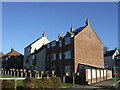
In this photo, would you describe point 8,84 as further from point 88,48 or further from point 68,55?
point 88,48

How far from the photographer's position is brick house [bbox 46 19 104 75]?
34438 millimetres

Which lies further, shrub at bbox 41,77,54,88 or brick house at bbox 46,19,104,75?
brick house at bbox 46,19,104,75

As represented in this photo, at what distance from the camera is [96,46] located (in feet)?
Answer: 131

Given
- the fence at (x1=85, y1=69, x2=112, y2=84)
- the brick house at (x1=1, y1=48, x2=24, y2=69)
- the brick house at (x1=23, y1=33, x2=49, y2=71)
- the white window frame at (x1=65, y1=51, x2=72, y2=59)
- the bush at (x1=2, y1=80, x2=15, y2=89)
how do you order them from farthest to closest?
the brick house at (x1=1, y1=48, x2=24, y2=69) < the brick house at (x1=23, y1=33, x2=49, y2=71) < the white window frame at (x1=65, y1=51, x2=72, y2=59) < the fence at (x1=85, y1=69, x2=112, y2=84) < the bush at (x1=2, y1=80, x2=15, y2=89)

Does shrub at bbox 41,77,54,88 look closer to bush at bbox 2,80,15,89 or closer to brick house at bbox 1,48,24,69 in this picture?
bush at bbox 2,80,15,89

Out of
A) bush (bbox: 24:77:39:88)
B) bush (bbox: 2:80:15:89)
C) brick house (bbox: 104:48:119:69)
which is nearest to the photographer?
bush (bbox: 2:80:15:89)

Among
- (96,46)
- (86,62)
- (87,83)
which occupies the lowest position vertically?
(87,83)

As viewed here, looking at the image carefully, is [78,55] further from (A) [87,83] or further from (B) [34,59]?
(B) [34,59]

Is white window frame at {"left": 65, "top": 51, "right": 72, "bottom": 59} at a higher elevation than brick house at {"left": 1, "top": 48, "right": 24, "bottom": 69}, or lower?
higher

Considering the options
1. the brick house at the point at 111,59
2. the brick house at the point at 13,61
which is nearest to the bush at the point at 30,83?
the brick house at the point at 13,61

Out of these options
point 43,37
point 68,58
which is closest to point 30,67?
point 43,37

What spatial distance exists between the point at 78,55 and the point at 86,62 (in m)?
2.91

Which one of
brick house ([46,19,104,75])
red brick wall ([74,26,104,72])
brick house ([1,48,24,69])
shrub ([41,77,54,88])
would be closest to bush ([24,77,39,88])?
shrub ([41,77,54,88])

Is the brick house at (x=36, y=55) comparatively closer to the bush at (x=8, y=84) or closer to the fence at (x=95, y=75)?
the fence at (x=95, y=75)
